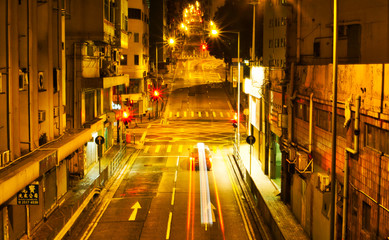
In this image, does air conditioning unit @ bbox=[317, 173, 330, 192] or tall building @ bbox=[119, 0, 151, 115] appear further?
tall building @ bbox=[119, 0, 151, 115]

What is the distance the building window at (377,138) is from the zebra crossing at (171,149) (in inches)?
1108

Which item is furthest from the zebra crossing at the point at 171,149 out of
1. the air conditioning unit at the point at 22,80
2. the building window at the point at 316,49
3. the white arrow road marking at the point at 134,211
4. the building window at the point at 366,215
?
the building window at the point at 366,215

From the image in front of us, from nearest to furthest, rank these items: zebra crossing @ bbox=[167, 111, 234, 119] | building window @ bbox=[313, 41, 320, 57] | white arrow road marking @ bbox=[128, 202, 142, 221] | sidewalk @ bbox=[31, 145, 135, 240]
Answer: sidewalk @ bbox=[31, 145, 135, 240]
white arrow road marking @ bbox=[128, 202, 142, 221]
building window @ bbox=[313, 41, 320, 57]
zebra crossing @ bbox=[167, 111, 234, 119]

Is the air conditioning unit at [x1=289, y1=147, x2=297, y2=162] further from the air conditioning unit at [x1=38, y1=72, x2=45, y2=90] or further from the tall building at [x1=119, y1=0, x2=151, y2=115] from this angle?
the tall building at [x1=119, y1=0, x2=151, y2=115]

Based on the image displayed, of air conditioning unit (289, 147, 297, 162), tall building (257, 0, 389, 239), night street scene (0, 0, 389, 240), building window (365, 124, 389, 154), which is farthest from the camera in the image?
air conditioning unit (289, 147, 297, 162)

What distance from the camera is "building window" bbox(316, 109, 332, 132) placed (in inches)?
644

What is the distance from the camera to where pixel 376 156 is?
1173cm

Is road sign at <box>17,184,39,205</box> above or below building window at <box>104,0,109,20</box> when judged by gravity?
below

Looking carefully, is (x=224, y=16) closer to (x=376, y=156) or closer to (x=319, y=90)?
(x=319, y=90)

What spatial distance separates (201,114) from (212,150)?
23835 millimetres

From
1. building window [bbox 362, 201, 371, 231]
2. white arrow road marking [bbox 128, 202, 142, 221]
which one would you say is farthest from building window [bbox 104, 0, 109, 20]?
building window [bbox 362, 201, 371, 231]

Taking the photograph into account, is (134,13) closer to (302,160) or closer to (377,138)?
Answer: (302,160)

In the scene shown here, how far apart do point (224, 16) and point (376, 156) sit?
198ft

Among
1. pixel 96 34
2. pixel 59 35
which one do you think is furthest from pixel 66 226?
pixel 96 34
